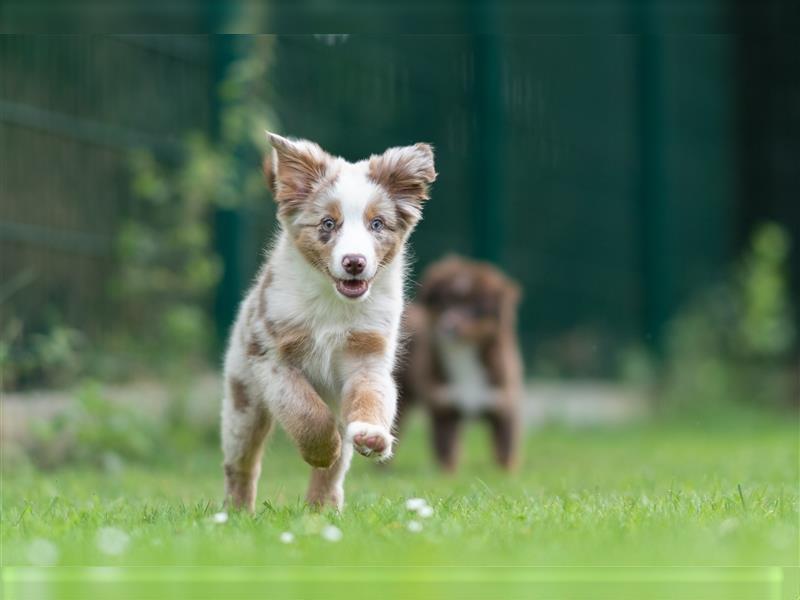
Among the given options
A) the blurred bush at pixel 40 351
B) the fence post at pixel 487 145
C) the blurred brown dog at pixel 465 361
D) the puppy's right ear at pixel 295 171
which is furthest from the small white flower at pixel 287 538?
the fence post at pixel 487 145

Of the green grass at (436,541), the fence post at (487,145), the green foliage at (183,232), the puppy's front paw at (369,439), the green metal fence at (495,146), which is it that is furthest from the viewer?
the fence post at (487,145)

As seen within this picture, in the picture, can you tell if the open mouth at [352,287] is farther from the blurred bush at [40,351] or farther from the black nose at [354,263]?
the blurred bush at [40,351]

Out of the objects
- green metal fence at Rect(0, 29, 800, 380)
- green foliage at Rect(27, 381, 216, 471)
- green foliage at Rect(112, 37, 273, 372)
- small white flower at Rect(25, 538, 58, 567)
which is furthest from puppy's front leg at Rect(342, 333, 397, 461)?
green foliage at Rect(112, 37, 273, 372)

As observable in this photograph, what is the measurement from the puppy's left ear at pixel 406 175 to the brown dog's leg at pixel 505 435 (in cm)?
383

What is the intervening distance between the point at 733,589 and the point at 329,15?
7.72 m

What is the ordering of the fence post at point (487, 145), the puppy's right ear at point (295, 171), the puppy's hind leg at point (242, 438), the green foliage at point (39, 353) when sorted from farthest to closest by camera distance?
the fence post at point (487, 145)
the green foliage at point (39, 353)
the puppy's hind leg at point (242, 438)
the puppy's right ear at point (295, 171)

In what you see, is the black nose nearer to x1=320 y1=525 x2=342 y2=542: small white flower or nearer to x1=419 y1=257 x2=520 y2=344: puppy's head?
x1=320 y1=525 x2=342 y2=542: small white flower

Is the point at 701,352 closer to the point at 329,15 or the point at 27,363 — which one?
the point at 329,15

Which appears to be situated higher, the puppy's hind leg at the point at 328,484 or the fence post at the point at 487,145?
the fence post at the point at 487,145

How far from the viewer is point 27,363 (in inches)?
284

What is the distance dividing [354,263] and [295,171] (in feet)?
1.58

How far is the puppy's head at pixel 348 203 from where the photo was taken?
177 inches

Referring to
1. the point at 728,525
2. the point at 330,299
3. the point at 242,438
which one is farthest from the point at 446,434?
the point at 728,525

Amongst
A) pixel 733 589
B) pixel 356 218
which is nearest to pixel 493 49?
pixel 356 218
